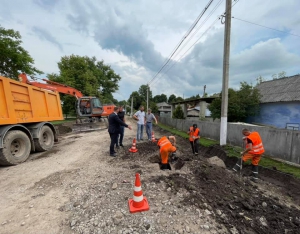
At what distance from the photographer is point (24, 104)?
5.78m

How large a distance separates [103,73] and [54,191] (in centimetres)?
4042

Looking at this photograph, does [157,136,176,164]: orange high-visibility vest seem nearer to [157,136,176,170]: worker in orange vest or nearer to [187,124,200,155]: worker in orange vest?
[157,136,176,170]: worker in orange vest

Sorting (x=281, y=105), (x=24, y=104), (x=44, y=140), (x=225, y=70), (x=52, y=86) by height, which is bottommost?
(x=44, y=140)

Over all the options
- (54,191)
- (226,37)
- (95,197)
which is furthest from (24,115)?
(226,37)

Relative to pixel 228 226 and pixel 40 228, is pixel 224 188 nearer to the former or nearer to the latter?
pixel 228 226

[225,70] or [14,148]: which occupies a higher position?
[225,70]

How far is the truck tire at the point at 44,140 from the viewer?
6368mm

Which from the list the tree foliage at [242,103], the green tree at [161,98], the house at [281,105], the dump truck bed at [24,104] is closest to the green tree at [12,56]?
the dump truck bed at [24,104]

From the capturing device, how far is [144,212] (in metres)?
2.63

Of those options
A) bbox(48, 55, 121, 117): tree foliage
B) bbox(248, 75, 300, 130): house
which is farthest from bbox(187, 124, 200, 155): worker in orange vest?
bbox(48, 55, 121, 117): tree foliage

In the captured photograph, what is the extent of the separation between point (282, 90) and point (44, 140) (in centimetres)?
1859

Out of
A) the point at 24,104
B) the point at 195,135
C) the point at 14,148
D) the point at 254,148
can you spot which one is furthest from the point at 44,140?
the point at 254,148

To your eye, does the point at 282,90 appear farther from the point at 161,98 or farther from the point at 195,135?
the point at 161,98

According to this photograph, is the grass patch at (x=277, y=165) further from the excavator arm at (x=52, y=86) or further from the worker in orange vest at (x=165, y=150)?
the excavator arm at (x=52, y=86)
